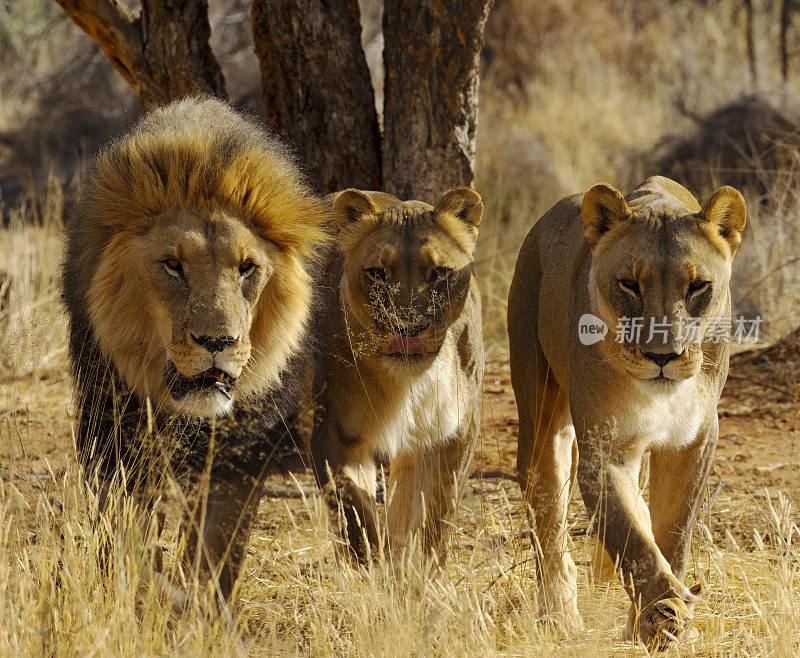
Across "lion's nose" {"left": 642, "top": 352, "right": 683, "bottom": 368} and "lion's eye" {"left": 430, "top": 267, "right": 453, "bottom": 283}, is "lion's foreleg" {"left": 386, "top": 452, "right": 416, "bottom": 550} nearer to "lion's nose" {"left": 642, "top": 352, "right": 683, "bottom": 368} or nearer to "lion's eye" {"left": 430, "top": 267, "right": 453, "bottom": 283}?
"lion's eye" {"left": 430, "top": 267, "right": 453, "bottom": 283}

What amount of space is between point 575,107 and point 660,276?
12.8m

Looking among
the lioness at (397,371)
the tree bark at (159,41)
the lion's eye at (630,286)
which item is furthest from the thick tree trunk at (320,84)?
the lion's eye at (630,286)

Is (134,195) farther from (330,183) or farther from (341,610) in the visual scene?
(330,183)

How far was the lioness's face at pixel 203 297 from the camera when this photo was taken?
2955mm

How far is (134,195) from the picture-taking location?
3.19 metres

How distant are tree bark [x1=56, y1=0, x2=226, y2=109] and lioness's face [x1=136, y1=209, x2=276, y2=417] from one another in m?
2.23

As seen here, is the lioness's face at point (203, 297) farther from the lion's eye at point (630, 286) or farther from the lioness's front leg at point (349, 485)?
the lion's eye at point (630, 286)

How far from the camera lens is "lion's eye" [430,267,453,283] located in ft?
11.6

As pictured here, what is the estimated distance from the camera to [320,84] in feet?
16.9

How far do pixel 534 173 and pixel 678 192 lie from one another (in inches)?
324

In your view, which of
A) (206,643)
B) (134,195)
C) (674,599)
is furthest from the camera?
(134,195)

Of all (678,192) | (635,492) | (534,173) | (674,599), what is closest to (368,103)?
(678,192)

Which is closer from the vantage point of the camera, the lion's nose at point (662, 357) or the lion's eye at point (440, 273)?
the lion's nose at point (662, 357)

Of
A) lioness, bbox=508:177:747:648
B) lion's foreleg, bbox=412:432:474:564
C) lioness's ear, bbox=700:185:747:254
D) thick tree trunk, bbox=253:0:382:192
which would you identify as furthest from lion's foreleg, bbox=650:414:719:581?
thick tree trunk, bbox=253:0:382:192
